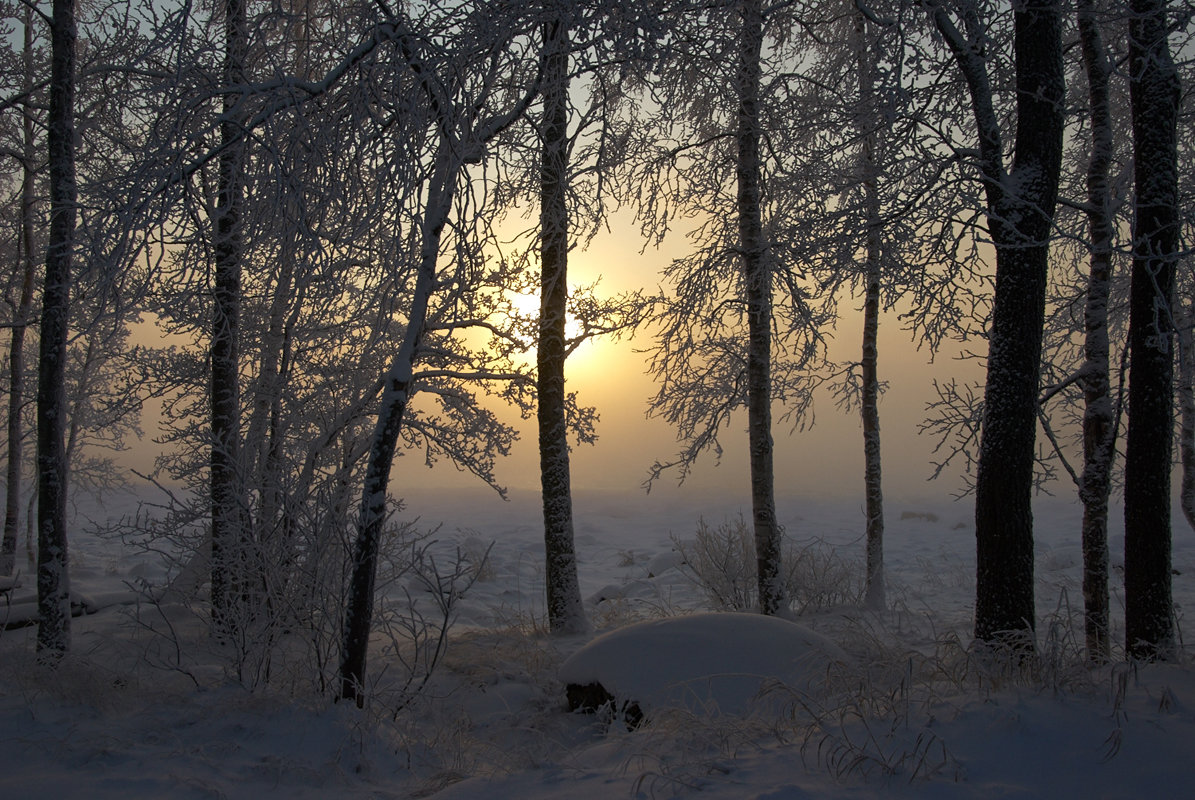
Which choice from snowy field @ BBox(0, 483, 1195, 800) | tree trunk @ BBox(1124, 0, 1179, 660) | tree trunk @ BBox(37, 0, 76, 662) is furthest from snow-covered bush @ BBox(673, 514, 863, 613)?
tree trunk @ BBox(37, 0, 76, 662)

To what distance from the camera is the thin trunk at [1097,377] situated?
6352 millimetres

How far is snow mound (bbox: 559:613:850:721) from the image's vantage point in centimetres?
470

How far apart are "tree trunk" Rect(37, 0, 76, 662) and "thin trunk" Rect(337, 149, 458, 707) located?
312cm

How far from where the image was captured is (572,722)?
205 inches

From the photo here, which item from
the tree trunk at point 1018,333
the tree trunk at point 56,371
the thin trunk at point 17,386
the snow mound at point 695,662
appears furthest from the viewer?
the thin trunk at point 17,386

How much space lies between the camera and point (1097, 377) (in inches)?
257

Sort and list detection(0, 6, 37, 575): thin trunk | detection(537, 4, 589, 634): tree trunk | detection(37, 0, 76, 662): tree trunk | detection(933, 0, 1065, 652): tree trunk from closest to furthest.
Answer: detection(933, 0, 1065, 652): tree trunk, detection(37, 0, 76, 662): tree trunk, detection(537, 4, 589, 634): tree trunk, detection(0, 6, 37, 575): thin trunk

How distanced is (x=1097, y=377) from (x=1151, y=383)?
173cm

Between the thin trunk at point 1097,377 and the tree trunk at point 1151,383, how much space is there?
1.24 meters

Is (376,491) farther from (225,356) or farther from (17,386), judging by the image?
(17,386)

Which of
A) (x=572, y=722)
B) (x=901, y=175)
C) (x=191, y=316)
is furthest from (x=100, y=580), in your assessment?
(x=901, y=175)

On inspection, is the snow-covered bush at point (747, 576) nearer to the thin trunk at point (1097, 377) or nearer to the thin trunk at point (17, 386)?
the thin trunk at point (1097, 377)

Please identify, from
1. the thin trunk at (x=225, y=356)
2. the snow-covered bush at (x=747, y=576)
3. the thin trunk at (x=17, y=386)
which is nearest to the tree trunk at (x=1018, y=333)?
the snow-covered bush at (x=747, y=576)

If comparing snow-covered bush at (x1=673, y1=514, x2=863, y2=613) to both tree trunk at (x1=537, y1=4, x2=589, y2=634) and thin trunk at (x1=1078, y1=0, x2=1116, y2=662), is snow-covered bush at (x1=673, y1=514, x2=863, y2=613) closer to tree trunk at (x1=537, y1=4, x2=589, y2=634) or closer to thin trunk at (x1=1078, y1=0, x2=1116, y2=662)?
tree trunk at (x1=537, y1=4, x2=589, y2=634)
